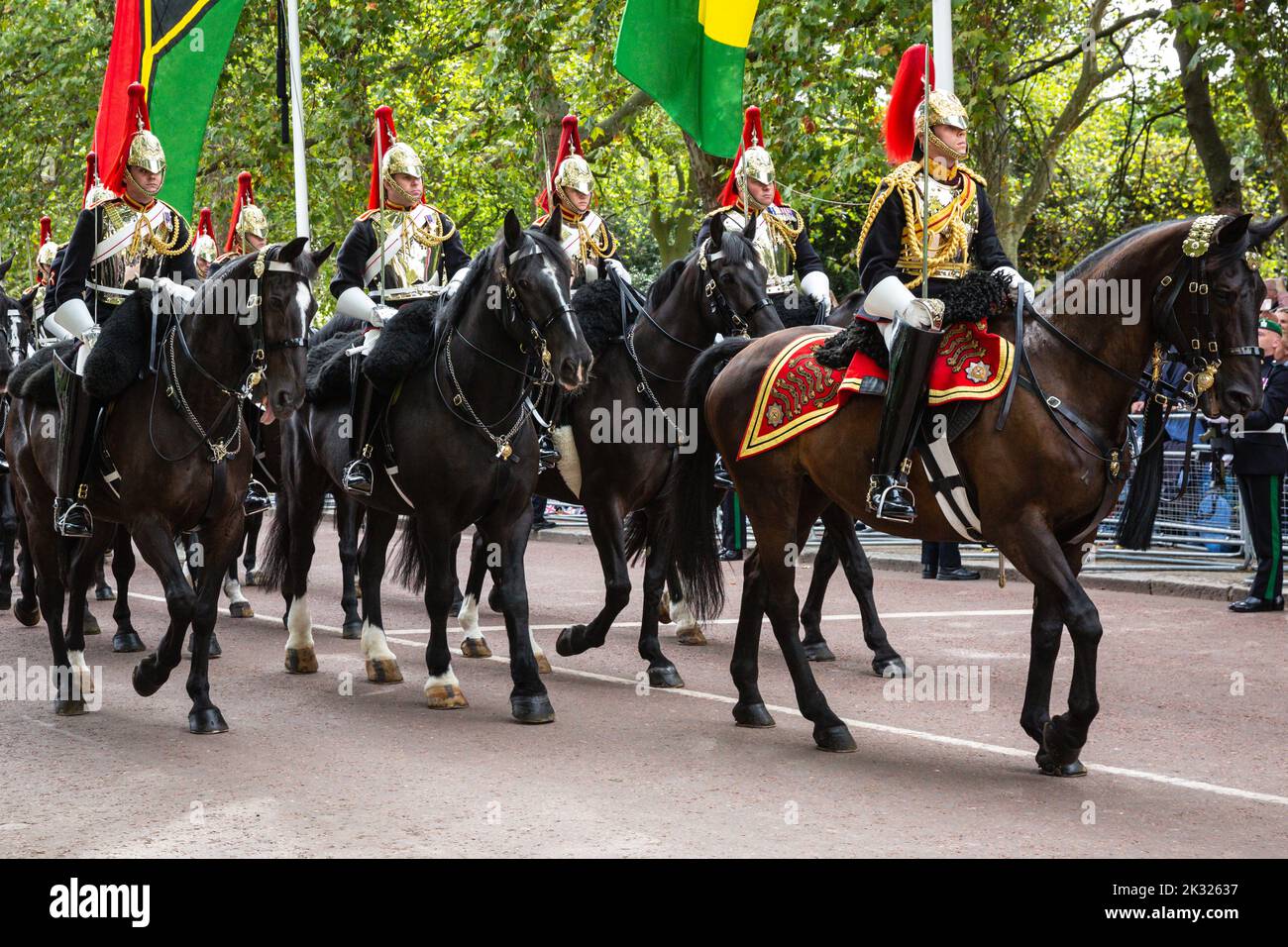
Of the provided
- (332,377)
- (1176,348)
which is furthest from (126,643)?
(1176,348)

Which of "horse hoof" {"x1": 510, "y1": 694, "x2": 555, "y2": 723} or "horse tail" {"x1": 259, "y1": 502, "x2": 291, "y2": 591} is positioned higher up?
"horse tail" {"x1": 259, "y1": 502, "x2": 291, "y2": 591}

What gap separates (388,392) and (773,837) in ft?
13.0

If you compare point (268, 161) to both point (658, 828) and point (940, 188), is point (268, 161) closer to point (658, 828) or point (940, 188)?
point (940, 188)

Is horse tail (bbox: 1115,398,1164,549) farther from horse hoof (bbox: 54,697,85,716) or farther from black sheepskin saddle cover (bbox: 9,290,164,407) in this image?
horse hoof (bbox: 54,697,85,716)

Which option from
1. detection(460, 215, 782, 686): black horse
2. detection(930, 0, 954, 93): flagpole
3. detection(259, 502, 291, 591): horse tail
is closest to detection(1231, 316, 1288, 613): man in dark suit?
detection(930, 0, 954, 93): flagpole

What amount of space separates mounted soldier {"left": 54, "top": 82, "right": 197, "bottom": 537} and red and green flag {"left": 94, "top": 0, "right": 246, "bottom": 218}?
3.52 meters

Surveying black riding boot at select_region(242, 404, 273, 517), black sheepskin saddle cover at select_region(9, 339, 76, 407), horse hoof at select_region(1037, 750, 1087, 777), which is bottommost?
horse hoof at select_region(1037, 750, 1087, 777)

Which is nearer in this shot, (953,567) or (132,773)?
(132,773)

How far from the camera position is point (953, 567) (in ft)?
47.5

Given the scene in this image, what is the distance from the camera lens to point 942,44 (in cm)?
1238

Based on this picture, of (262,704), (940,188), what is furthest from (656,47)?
(262,704)

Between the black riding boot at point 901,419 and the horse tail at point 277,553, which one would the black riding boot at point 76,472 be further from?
the black riding boot at point 901,419

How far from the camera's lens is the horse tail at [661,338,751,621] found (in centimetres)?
830

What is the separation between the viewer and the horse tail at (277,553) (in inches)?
419
